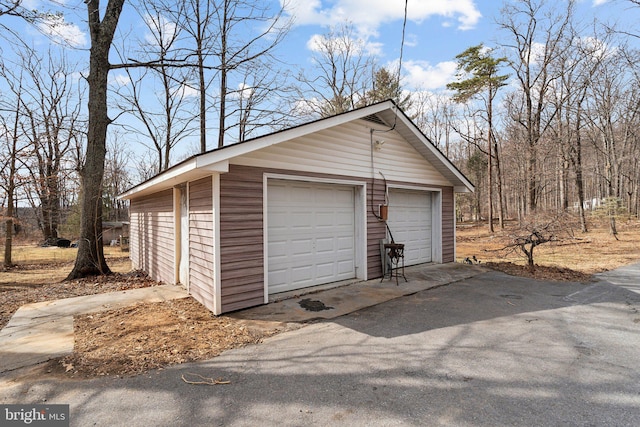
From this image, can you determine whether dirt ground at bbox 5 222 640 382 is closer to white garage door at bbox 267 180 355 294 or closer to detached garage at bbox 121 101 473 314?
detached garage at bbox 121 101 473 314

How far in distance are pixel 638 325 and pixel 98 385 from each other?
261 inches

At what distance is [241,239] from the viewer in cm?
506

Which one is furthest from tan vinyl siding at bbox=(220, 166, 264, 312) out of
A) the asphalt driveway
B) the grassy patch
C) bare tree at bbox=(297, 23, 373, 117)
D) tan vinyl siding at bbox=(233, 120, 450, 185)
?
bare tree at bbox=(297, 23, 373, 117)

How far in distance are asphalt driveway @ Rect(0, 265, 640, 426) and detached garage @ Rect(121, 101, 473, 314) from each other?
1679 mm

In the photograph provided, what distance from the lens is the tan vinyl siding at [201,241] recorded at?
5.00 m

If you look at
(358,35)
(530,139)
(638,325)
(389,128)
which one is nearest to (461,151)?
(530,139)

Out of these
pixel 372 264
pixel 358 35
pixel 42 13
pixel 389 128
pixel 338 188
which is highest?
pixel 358 35

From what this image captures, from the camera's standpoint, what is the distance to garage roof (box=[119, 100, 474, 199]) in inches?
179

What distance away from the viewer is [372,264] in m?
7.09

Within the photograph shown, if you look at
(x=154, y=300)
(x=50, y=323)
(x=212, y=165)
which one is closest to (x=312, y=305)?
(x=212, y=165)

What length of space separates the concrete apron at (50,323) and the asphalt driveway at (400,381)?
548mm

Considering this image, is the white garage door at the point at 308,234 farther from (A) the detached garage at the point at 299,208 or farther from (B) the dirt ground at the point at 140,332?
(B) the dirt ground at the point at 140,332

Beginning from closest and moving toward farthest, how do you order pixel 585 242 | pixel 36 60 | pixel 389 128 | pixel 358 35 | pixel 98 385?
pixel 98 385 < pixel 389 128 < pixel 585 242 < pixel 36 60 < pixel 358 35

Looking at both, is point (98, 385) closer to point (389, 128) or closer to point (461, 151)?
point (389, 128)
